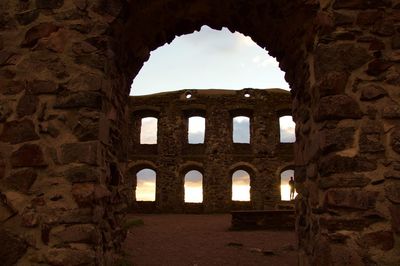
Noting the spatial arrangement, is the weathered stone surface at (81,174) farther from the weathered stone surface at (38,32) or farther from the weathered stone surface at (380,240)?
the weathered stone surface at (380,240)

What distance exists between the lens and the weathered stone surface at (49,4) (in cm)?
371

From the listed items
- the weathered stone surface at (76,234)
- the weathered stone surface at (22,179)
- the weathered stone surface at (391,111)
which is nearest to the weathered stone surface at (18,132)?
the weathered stone surface at (22,179)

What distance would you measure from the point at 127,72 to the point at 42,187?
6.23 feet

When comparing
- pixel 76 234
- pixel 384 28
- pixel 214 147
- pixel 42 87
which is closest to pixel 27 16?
pixel 42 87

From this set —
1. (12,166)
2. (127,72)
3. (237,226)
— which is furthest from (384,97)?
(237,226)

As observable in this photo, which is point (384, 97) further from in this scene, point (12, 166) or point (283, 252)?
point (283, 252)

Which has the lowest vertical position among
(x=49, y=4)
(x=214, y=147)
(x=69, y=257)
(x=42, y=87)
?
(x=69, y=257)

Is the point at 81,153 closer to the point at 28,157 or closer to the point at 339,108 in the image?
the point at 28,157

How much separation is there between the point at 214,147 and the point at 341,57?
15.6 metres

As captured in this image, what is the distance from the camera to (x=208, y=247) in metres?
8.25

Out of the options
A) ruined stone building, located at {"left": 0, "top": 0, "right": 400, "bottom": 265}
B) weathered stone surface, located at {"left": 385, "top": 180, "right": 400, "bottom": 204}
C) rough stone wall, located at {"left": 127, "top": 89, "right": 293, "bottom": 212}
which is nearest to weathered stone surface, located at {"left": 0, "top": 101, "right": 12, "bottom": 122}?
ruined stone building, located at {"left": 0, "top": 0, "right": 400, "bottom": 265}

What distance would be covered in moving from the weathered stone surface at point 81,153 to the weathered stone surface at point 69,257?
771mm

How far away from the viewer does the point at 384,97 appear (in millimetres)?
3270

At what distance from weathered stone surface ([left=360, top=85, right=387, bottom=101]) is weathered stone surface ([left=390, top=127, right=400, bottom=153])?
0.33 m
